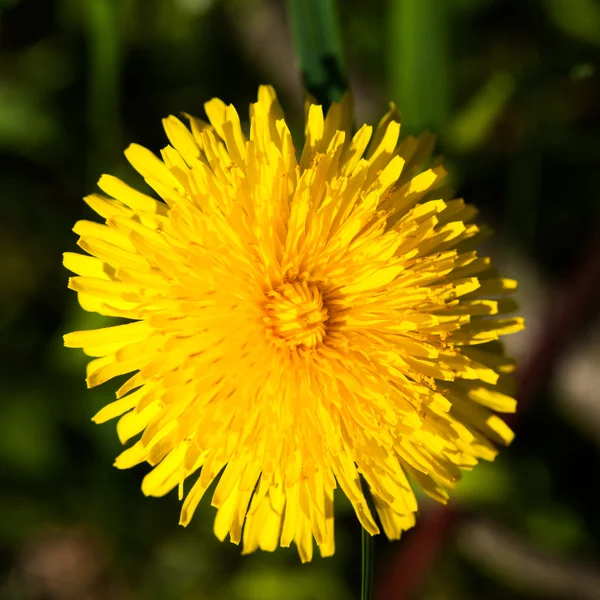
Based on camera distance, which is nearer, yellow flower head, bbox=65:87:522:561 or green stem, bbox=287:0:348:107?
yellow flower head, bbox=65:87:522:561

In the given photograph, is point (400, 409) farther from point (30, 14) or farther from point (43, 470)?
point (30, 14)

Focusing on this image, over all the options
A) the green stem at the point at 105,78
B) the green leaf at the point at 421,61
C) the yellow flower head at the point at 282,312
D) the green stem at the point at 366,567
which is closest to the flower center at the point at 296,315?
the yellow flower head at the point at 282,312

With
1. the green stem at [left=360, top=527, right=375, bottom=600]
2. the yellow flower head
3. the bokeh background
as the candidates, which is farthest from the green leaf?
the green stem at [left=360, top=527, right=375, bottom=600]

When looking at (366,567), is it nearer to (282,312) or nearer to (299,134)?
(282,312)

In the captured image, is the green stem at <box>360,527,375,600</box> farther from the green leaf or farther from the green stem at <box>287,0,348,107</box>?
the green leaf

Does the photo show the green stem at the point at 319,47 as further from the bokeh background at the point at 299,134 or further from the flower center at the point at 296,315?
the bokeh background at the point at 299,134

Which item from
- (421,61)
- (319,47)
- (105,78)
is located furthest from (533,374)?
(105,78)

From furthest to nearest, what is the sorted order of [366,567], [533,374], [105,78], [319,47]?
[533,374], [105,78], [319,47], [366,567]
